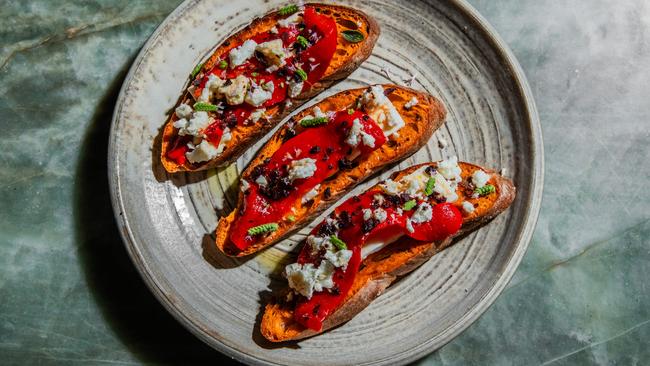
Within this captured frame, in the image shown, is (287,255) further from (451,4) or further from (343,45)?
(451,4)

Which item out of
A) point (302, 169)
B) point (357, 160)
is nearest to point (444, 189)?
point (357, 160)

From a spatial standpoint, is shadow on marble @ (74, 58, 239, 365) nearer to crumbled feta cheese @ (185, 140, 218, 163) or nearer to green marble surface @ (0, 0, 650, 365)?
green marble surface @ (0, 0, 650, 365)

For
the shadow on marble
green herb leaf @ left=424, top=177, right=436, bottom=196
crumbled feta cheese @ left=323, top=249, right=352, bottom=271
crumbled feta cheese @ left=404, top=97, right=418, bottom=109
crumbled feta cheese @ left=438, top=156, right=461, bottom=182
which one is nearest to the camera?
crumbled feta cheese @ left=323, top=249, right=352, bottom=271

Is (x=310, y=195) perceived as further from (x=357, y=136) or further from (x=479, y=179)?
(x=479, y=179)

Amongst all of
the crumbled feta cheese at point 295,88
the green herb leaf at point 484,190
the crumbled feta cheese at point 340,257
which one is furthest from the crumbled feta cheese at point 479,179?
the crumbled feta cheese at point 295,88

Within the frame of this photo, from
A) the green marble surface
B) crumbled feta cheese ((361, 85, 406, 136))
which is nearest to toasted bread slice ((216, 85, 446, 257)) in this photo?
crumbled feta cheese ((361, 85, 406, 136))

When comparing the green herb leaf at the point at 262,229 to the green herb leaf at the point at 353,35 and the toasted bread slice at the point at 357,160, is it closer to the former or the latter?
the toasted bread slice at the point at 357,160
